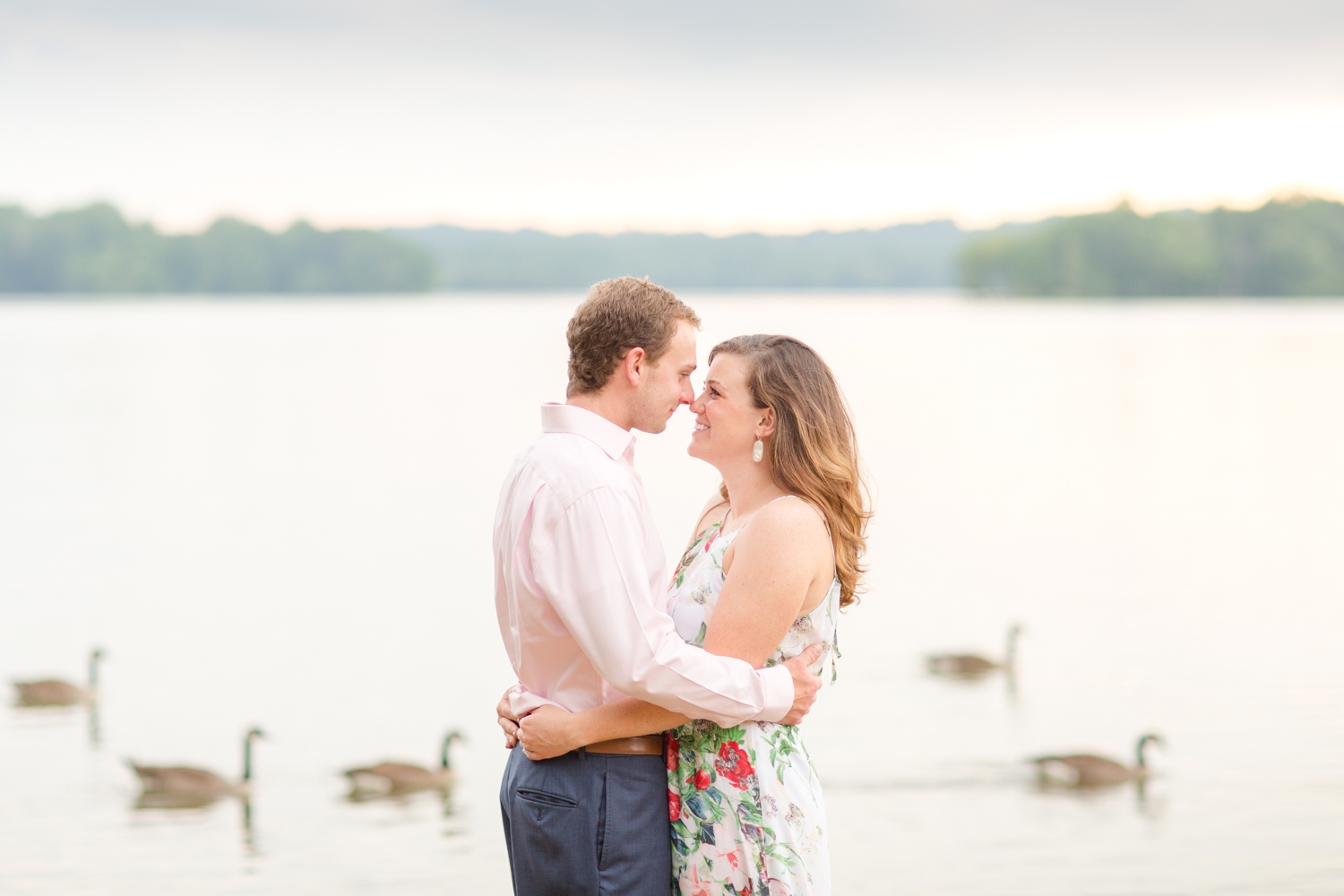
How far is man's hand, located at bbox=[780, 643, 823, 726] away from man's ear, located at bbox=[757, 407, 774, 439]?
0.59m

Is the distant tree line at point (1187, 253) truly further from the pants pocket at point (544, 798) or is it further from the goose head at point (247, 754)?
the pants pocket at point (544, 798)

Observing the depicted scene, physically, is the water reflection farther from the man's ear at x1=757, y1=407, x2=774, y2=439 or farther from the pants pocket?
the man's ear at x1=757, y1=407, x2=774, y2=439

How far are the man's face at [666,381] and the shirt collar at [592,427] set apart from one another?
72 millimetres

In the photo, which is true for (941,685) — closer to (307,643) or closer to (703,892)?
(307,643)

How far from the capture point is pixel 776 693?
3.36m

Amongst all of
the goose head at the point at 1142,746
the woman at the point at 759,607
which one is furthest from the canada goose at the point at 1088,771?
the woman at the point at 759,607

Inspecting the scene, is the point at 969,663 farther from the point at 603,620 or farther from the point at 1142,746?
the point at 603,620

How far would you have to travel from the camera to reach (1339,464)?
33000 millimetres

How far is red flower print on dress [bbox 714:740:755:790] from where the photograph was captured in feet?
11.4

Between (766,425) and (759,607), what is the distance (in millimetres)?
522

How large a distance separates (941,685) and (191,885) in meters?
8.66

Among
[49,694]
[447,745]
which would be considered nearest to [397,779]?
[447,745]

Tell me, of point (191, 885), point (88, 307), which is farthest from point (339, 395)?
point (88, 307)

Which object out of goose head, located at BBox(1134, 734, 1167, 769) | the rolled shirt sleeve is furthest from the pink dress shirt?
goose head, located at BBox(1134, 734, 1167, 769)
